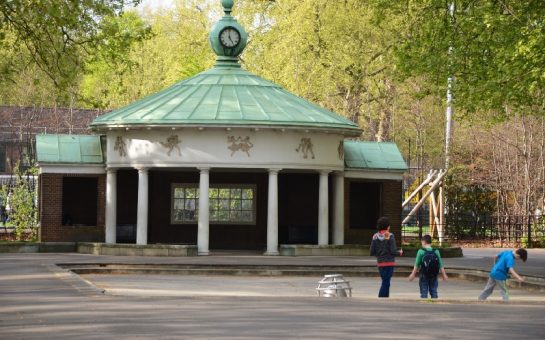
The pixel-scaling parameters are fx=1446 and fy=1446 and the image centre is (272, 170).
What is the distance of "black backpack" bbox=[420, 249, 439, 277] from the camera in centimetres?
2498

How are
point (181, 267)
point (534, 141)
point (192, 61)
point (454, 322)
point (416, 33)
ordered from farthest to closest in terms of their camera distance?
1. point (192, 61)
2. point (534, 141)
3. point (416, 33)
4. point (181, 267)
5. point (454, 322)

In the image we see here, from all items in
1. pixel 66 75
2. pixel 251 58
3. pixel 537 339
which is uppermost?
pixel 251 58

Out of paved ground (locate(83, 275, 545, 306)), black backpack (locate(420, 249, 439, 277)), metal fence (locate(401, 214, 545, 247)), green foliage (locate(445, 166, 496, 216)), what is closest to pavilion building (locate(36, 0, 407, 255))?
paved ground (locate(83, 275, 545, 306))

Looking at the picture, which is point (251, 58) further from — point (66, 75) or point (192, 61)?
point (66, 75)

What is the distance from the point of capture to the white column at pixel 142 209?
42.1m

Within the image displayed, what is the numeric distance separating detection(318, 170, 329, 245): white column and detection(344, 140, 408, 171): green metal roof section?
2.04 meters

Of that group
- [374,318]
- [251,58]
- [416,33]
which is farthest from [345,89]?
[374,318]

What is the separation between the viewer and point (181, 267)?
3509 centimetres

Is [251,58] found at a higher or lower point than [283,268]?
higher

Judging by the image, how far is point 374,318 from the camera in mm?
18375

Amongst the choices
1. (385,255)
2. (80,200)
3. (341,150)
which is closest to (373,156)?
(341,150)

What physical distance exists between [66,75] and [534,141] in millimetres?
33480

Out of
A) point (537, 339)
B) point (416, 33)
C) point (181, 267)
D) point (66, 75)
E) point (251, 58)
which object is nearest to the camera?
point (537, 339)

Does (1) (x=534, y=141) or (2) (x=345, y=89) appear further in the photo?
(2) (x=345, y=89)
